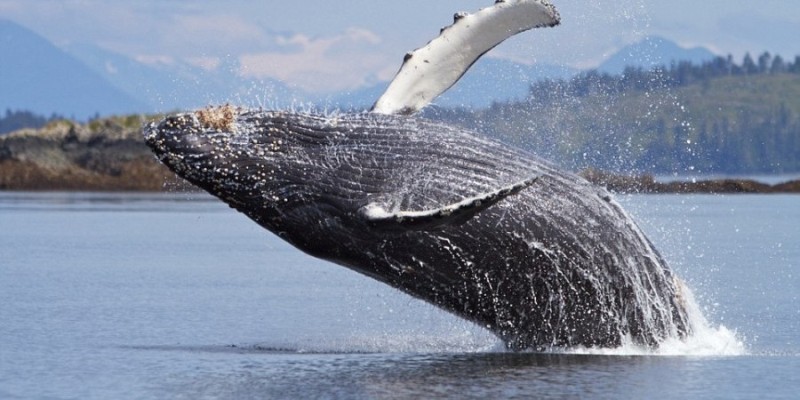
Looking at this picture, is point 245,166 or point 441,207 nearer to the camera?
point 441,207

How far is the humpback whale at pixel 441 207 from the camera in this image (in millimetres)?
10328

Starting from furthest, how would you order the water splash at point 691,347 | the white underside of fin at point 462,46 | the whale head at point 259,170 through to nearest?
the white underside of fin at point 462,46
the water splash at point 691,347
the whale head at point 259,170

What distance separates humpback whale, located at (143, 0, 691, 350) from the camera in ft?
33.9

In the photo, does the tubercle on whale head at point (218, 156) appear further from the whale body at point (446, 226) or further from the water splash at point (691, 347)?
the water splash at point (691, 347)

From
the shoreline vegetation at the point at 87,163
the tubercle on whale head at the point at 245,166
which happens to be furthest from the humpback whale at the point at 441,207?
the shoreline vegetation at the point at 87,163

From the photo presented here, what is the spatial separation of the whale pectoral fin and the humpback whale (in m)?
0.34

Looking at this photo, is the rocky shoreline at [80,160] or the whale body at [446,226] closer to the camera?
the whale body at [446,226]

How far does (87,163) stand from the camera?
87500mm

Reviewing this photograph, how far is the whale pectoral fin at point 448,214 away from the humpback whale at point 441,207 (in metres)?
0.34

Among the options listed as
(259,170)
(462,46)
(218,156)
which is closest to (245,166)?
(259,170)

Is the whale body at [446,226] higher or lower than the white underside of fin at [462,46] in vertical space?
lower

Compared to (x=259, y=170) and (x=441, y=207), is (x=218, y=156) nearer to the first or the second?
(x=259, y=170)

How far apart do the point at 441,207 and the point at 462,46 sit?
1971 mm

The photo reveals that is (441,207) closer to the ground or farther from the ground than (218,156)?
closer to the ground
